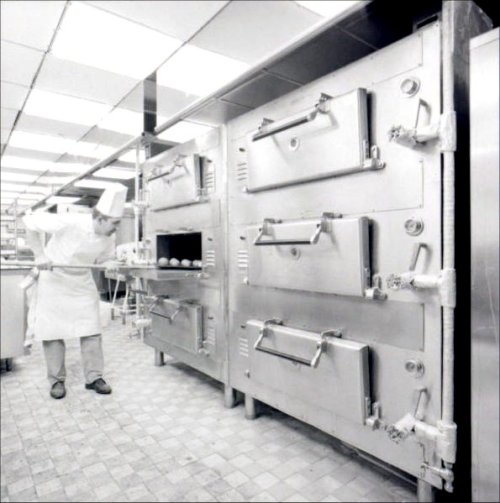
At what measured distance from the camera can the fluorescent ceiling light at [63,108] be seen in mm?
3658

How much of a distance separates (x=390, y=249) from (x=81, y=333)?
203cm

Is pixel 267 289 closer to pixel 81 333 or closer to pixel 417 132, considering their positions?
pixel 417 132

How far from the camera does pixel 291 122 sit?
1.37 m

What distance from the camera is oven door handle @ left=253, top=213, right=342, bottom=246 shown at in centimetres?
128

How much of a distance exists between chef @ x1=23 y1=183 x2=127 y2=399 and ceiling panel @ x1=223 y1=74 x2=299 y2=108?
193 cm

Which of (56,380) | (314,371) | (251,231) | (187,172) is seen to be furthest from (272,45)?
(56,380)

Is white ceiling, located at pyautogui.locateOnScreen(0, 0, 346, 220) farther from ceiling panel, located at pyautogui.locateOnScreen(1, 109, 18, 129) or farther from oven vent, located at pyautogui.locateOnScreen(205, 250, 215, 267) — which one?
oven vent, located at pyautogui.locateOnScreen(205, 250, 215, 267)

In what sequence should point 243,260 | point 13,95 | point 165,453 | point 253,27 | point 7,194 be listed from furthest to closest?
point 7,194 → point 13,95 → point 253,27 → point 243,260 → point 165,453

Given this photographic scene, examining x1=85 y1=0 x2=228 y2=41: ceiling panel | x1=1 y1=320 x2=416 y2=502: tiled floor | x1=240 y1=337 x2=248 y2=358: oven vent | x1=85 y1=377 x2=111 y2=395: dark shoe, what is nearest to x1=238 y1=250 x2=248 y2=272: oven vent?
x1=240 y1=337 x2=248 y2=358: oven vent

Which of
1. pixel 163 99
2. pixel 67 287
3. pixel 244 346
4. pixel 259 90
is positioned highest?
pixel 259 90

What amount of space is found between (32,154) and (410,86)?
19.2 feet

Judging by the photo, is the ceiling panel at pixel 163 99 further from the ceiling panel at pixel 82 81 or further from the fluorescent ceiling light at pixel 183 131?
the fluorescent ceiling light at pixel 183 131

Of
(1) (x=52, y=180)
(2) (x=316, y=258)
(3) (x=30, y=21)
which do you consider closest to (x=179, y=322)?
(2) (x=316, y=258)

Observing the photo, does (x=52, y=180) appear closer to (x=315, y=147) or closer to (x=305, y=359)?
(x=315, y=147)
